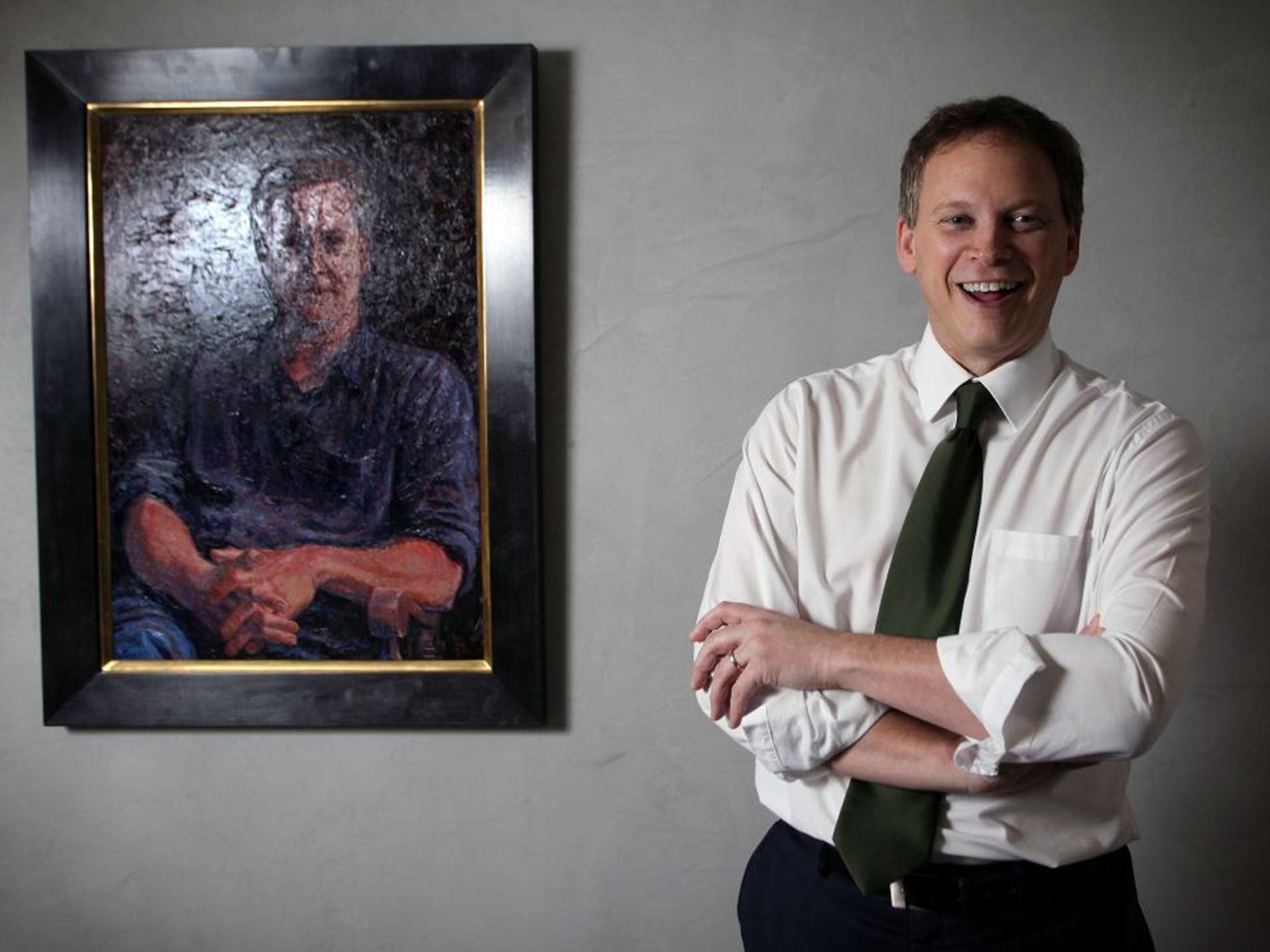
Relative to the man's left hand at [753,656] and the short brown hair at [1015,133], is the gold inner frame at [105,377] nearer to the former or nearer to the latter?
the man's left hand at [753,656]

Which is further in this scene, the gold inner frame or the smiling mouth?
the gold inner frame

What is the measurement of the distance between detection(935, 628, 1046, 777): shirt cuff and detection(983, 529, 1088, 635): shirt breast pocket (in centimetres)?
15

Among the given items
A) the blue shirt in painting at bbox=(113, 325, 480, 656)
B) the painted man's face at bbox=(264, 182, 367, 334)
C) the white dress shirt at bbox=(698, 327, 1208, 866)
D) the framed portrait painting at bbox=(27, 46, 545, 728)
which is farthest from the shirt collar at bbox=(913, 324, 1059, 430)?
the painted man's face at bbox=(264, 182, 367, 334)

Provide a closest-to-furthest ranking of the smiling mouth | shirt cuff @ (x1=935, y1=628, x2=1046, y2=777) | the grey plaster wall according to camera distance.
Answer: shirt cuff @ (x1=935, y1=628, x2=1046, y2=777) → the smiling mouth → the grey plaster wall

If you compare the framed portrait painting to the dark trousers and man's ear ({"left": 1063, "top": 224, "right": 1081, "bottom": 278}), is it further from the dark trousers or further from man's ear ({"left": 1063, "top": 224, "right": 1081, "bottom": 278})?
man's ear ({"left": 1063, "top": 224, "right": 1081, "bottom": 278})

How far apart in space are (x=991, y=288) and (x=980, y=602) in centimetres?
41

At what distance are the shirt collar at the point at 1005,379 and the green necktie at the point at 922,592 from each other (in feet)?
0.06

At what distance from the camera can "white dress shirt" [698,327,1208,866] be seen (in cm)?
127

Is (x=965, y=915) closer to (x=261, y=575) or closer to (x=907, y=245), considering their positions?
(x=907, y=245)

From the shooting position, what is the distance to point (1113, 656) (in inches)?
50.2

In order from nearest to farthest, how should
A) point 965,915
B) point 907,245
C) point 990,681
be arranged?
point 990,681 → point 965,915 → point 907,245

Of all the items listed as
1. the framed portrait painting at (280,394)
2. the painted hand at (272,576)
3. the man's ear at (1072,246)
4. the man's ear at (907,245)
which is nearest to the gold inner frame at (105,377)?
the framed portrait painting at (280,394)

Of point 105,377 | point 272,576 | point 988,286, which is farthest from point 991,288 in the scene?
point 105,377

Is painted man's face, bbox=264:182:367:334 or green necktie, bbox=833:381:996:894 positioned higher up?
painted man's face, bbox=264:182:367:334
